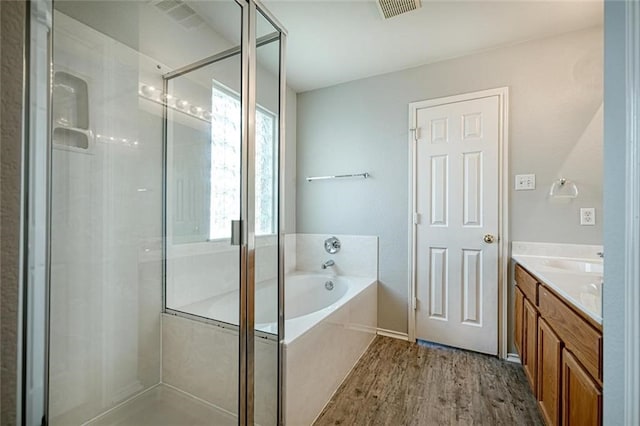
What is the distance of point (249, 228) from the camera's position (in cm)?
133

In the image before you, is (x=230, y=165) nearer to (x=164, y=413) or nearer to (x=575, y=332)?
(x=164, y=413)

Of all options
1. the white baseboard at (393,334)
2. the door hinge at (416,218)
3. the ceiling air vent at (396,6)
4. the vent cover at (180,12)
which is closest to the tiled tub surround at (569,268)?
the door hinge at (416,218)

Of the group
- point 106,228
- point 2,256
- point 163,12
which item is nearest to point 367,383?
point 106,228

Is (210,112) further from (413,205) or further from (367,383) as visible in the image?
(367,383)

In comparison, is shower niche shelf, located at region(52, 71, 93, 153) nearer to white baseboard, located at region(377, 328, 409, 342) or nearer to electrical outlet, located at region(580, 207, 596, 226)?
white baseboard, located at region(377, 328, 409, 342)

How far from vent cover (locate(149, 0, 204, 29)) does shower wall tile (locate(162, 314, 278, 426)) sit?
180 centimetres

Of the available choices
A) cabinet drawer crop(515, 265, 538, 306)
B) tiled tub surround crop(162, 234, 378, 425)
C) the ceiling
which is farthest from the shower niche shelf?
cabinet drawer crop(515, 265, 538, 306)

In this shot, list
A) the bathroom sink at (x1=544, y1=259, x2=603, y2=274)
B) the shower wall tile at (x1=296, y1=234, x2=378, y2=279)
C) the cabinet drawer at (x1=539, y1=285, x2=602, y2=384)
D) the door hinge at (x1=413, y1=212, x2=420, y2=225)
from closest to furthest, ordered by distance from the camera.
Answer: the cabinet drawer at (x1=539, y1=285, x2=602, y2=384) → the bathroom sink at (x1=544, y1=259, x2=603, y2=274) → the door hinge at (x1=413, y1=212, x2=420, y2=225) → the shower wall tile at (x1=296, y1=234, x2=378, y2=279)

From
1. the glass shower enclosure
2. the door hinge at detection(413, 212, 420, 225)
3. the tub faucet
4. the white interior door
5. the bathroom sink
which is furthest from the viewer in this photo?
the tub faucet

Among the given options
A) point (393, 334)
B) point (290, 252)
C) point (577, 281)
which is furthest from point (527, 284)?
point (290, 252)

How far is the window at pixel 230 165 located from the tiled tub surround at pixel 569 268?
4.47 feet

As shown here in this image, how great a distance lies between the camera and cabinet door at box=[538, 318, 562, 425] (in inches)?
46.0

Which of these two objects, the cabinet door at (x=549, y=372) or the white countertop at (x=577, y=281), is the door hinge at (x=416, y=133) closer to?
the white countertop at (x=577, y=281)

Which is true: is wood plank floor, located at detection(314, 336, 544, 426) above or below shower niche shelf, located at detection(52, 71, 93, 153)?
below
